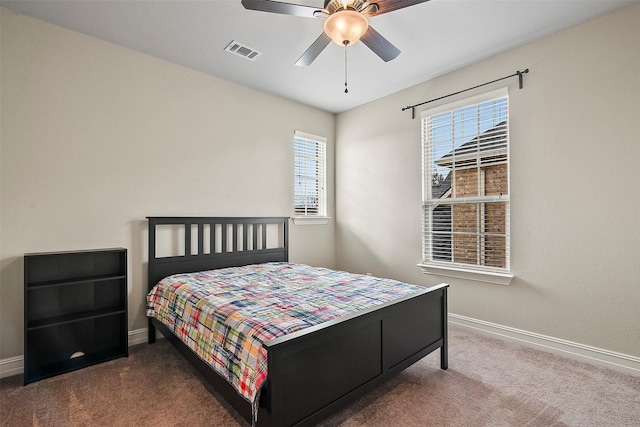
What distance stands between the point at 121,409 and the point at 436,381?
2120 millimetres

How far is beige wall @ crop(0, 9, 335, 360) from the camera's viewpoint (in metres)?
2.47

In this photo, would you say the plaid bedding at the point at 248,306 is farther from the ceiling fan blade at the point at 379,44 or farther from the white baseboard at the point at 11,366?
the ceiling fan blade at the point at 379,44

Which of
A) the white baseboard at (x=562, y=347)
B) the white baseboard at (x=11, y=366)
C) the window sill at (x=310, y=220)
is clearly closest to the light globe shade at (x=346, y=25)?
the window sill at (x=310, y=220)

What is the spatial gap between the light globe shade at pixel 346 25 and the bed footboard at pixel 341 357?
5.72 ft

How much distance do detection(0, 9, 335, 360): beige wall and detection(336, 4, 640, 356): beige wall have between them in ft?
8.40

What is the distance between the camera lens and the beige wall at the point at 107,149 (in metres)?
2.47

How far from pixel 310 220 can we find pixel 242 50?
2.33 metres

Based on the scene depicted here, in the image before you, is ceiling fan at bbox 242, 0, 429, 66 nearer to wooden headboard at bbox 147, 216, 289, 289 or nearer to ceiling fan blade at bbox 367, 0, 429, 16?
ceiling fan blade at bbox 367, 0, 429, 16

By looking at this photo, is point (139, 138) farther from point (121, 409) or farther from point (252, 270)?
point (121, 409)

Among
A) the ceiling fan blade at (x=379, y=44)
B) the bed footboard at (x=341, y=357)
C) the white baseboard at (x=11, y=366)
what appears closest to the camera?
the bed footboard at (x=341, y=357)

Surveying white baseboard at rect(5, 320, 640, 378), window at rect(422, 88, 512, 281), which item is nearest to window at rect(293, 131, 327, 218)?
window at rect(422, 88, 512, 281)

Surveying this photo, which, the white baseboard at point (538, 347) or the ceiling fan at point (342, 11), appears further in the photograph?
the white baseboard at point (538, 347)

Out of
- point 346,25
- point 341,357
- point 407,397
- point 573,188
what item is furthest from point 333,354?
point 573,188

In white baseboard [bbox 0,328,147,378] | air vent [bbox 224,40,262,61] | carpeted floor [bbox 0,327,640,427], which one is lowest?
carpeted floor [bbox 0,327,640,427]
